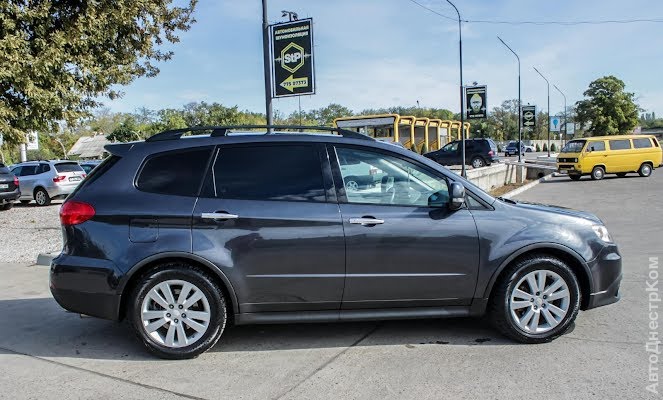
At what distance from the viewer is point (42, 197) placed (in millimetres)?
19641

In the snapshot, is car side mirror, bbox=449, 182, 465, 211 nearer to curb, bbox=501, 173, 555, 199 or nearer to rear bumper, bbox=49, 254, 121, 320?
rear bumper, bbox=49, 254, 121, 320

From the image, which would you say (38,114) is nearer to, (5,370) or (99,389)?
(5,370)

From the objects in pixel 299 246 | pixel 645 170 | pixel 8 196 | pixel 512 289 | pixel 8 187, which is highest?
pixel 8 187

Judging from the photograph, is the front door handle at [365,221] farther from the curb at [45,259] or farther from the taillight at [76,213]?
the curb at [45,259]

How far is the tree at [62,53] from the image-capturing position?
34.9 feet

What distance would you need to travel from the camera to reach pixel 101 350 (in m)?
4.53

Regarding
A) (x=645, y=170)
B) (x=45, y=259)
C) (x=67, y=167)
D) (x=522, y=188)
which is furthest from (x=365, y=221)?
(x=645, y=170)

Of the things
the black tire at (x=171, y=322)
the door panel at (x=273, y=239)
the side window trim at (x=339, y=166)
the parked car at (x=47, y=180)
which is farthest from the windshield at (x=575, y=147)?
the black tire at (x=171, y=322)

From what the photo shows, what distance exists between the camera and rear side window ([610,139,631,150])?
24531 millimetres

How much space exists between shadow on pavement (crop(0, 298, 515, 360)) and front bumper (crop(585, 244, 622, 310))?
0.83 m

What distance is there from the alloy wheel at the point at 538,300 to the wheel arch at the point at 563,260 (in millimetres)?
165

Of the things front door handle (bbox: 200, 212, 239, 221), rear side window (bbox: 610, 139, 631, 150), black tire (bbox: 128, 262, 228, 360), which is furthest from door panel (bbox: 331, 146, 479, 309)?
rear side window (bbox: 610, 139, 631, 150)

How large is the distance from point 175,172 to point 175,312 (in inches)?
44.1

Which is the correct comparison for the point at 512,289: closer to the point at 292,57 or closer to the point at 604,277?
the point at 604,277
